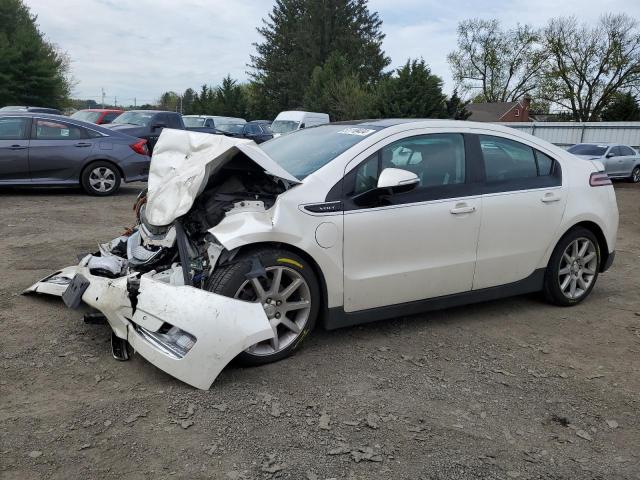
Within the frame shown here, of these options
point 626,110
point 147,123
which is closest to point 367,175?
point 147,123

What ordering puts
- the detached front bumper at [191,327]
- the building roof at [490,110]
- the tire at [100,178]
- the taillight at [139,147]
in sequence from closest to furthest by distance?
the detached front bumper at [191,327], the tire at [100,178], the taillight at [139,147], the building roof at [490,110]

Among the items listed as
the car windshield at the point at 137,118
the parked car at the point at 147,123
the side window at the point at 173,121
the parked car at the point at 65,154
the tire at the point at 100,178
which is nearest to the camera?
the parked car at the point at 65,154

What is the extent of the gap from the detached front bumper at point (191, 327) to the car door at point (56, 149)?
Result: 293 inches

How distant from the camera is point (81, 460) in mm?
2709

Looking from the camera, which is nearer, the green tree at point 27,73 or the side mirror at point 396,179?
the side mirror at point 396,179

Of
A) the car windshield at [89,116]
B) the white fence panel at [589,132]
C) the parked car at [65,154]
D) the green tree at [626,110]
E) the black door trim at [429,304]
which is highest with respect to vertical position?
the green tree at [626,110]

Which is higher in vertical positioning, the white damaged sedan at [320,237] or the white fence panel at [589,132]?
the white fence panel at [589,132]

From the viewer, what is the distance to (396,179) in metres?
3.93

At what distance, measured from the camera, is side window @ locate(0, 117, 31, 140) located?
9719mm

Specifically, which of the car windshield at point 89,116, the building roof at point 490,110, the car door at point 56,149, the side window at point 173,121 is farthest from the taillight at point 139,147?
the building roof at point 490,110

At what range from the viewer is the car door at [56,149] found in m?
9.89

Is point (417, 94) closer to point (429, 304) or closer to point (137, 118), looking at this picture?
point (137, 118)

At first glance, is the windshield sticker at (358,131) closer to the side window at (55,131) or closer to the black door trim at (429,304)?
the black door trim at (429,304)

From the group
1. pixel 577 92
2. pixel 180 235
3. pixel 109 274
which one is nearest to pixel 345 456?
pixel 180 235
